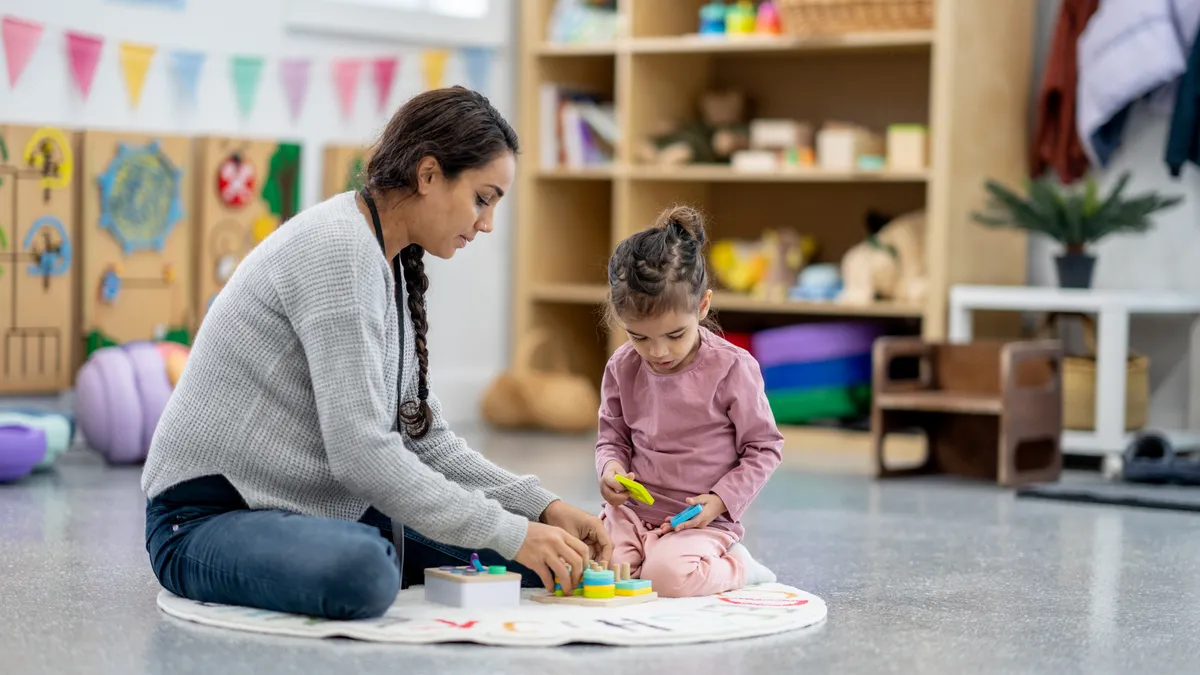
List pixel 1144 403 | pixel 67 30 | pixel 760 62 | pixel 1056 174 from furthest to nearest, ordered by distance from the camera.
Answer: pixel 760 62, pixel 1056 174, pixel 1144 403, pixel 67 30

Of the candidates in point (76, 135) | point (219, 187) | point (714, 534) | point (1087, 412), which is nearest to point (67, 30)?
point (76, 135)

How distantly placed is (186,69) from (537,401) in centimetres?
143

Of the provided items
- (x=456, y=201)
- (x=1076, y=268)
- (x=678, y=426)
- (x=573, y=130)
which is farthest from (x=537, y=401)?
(x=456, y=201)

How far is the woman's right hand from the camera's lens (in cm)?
203

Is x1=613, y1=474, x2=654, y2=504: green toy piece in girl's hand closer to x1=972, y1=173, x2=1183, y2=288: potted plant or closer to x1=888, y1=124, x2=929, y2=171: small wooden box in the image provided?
x1=972, y1=173, x2=1183, y2=288: potted plant

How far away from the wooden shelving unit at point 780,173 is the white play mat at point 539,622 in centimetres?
247

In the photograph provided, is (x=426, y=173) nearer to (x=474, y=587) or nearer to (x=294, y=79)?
(x=474, y=587)

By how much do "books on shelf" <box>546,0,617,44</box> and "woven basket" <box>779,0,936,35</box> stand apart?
0.65m

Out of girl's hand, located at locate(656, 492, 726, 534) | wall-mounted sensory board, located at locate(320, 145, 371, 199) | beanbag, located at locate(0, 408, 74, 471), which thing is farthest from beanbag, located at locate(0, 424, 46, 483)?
girl's hand, located at locate(656, 492, 726, 534)

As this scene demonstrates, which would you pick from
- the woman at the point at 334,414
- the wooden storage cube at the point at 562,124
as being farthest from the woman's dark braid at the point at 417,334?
the wooden storage cube at the point at 562,124

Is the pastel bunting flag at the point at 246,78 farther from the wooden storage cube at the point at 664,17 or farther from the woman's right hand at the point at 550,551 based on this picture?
the woman's right hand at the point at 550,551

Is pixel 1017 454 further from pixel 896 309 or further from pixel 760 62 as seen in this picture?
pixel 760 62

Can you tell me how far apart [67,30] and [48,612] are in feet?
7.76

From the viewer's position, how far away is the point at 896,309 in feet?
14.9
